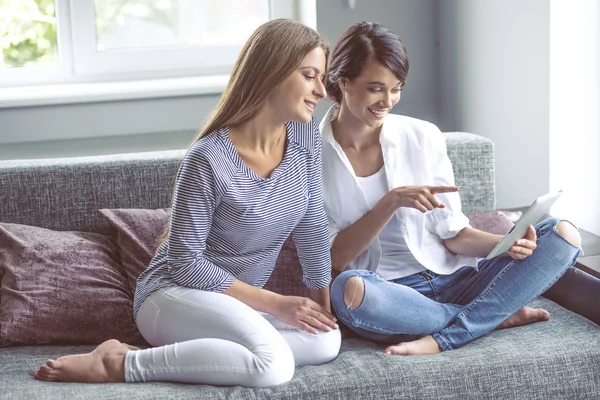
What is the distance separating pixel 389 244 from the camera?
2.23m

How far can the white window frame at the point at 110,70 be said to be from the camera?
3324 millimetres

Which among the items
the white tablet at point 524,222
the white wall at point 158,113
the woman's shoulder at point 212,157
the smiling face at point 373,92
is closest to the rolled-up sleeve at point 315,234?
the smiling face at point 373,92

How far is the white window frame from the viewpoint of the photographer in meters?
3.32

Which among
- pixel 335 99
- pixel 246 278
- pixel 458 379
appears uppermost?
pixel 335 99

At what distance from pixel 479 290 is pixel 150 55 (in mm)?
1859

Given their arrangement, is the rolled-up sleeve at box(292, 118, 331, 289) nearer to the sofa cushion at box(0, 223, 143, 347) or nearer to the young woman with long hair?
the young woman with long hair

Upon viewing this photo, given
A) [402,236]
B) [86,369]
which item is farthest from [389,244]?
[86,369]

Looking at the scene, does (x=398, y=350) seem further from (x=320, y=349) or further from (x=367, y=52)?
(x=367, y=52)

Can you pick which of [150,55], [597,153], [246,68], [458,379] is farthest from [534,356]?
[150,55]

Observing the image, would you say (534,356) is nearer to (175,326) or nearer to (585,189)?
(175,326)

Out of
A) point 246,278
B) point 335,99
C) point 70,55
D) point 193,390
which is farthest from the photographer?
point 70,55

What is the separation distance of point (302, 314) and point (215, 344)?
8.8 inches

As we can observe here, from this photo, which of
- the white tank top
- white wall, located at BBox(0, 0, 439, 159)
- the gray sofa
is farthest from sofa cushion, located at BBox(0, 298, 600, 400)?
white wall, located at BBox(0, 0, 439, 159)

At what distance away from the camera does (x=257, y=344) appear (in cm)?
187
